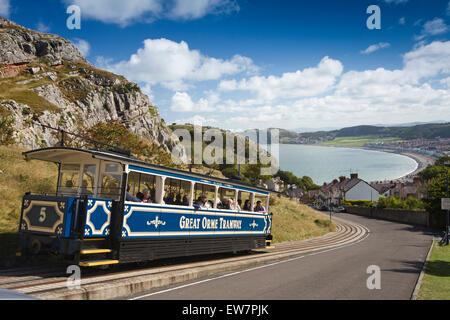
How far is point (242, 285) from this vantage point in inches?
370

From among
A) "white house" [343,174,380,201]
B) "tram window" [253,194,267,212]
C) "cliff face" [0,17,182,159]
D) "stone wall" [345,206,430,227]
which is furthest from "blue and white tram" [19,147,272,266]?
"white house" [343,174,380,201]

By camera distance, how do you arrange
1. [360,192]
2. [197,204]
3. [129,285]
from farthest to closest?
1. [360,192]
2. [197,204]
3. [129,285]

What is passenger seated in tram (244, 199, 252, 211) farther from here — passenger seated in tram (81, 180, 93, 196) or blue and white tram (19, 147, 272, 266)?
passenger seated in tram (81, 180, 93, 196)

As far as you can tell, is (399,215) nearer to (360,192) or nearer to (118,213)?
(360,192)

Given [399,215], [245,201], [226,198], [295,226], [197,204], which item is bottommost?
[295,226]

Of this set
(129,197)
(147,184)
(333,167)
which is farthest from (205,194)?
(333,167)

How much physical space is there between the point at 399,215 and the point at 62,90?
251 ft

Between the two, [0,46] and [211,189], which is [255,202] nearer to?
[211,189]

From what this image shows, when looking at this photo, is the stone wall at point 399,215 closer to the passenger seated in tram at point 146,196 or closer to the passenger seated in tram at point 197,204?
the passenger seated in tram at point 197,204

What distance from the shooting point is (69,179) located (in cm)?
1080

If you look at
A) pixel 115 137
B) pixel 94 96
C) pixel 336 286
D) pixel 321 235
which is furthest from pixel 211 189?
pixel 94 96

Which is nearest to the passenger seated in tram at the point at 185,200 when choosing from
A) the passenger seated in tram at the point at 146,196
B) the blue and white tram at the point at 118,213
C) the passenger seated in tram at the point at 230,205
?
the blue and white tram at the point at 118,213

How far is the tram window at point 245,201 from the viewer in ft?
51.7

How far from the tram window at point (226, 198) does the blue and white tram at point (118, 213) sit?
0.16 m
